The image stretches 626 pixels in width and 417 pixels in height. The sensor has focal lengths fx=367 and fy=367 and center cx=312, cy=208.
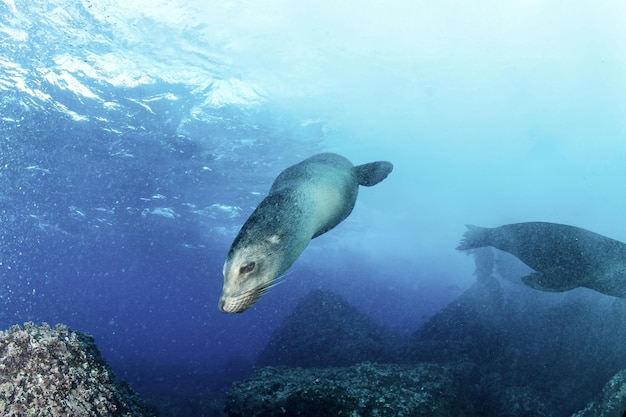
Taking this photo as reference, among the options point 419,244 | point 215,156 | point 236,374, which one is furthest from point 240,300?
point 419,244

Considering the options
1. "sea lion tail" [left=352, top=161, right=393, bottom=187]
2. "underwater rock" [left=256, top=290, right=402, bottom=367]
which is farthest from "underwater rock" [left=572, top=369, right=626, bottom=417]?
"underwater rock" [left=256, top=290, right=402, bottom=367]

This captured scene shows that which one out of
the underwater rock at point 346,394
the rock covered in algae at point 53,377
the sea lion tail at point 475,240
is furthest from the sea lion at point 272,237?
the sea lion tail at point 475,240

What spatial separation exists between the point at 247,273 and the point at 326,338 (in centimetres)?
995

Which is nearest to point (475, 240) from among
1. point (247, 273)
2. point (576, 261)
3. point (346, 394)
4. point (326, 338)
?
point (576, 261)

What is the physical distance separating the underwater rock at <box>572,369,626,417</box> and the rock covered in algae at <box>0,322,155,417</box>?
4639mm

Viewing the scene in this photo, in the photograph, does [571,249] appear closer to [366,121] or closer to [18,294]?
[366,121]

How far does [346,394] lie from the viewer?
371 centimetres

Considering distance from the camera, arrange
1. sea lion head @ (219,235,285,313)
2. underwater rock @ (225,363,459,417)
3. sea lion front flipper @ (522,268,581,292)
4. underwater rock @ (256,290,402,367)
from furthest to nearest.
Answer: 1. underwater rock @ (256,290,402,367)
2. sea lion front flipper @ (522,268,581,292)
3. underwater rock @ (225,363,459,417)
4. sea lion head @ (219,235,285,313)

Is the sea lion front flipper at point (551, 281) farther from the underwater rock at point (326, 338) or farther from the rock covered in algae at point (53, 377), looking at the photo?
the rock covered in algae at point (53, 377)

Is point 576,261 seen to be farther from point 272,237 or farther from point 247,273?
point 247,273

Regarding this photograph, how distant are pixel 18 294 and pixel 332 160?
119 meters

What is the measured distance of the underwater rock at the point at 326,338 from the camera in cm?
952

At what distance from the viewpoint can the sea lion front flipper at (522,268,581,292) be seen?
534cm

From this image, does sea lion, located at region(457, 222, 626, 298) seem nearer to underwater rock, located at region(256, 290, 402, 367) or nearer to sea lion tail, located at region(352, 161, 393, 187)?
sea lion tail, located at region(352, 161, 393, 187)
